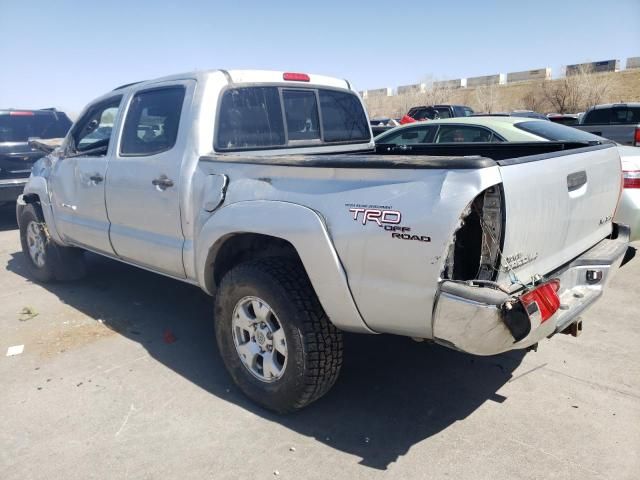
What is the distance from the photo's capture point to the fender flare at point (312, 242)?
261 cm

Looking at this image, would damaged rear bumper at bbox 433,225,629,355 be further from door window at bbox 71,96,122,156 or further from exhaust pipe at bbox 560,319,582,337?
door window at bbox 71,96,122,156

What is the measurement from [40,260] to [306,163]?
13.6ft

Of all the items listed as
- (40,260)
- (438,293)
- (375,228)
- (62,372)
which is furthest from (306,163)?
(40,260)

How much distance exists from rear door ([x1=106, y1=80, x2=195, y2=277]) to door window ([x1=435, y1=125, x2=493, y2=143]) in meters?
4.13

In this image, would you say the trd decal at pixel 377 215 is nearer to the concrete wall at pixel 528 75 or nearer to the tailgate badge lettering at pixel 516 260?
the tailgate badge lettering at pixel 516 260

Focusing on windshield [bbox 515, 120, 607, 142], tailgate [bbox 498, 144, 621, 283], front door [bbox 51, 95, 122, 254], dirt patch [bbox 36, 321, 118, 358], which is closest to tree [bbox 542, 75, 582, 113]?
windshield [bbox 515, 120, 607, 142]

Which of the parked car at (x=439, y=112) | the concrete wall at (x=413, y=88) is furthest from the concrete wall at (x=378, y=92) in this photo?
the parked car at (x=439, y=112)

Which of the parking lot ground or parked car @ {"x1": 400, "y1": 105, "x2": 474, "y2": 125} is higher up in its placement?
parked car @ {"x1": 400, "y1": 105, "x2": 474, "y2": 125}

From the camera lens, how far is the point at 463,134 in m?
6.82

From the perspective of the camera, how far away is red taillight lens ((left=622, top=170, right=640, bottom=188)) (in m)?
4.80

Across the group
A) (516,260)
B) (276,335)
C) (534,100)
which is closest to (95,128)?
(276,335)

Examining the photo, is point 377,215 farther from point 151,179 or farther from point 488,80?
point 488,80

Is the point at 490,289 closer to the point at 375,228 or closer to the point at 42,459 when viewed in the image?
the point at 375,228

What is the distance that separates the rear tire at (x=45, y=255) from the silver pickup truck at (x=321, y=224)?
1.05 meters
